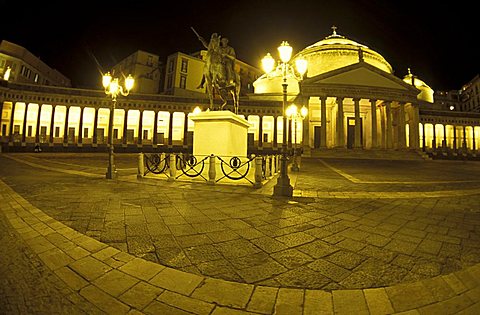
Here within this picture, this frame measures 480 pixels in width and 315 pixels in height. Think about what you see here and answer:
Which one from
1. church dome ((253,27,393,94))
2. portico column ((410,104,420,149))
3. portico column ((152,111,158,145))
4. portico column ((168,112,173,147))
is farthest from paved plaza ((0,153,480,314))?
church dome ((253,27,393,94))

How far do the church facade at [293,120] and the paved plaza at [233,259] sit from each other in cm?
2844

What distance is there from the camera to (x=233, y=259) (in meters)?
3.18

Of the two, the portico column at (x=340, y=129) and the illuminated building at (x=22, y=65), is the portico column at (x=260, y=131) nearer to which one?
the portico column at (x=340, y=129)

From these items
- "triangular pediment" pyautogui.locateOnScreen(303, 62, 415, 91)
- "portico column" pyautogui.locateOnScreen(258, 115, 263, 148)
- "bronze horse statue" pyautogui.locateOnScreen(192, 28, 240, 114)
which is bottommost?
"bronze horse statue" pyautogui.locateOnScreen(192, 28, 240, 114)

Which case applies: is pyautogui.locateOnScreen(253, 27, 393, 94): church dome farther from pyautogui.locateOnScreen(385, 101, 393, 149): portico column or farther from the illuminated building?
the illuminated building

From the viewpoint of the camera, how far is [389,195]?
8250 mm

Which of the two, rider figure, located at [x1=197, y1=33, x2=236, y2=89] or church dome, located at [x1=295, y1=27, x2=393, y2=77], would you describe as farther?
church dome, located at [x1=295, y1=27, x2=393, y2=77]

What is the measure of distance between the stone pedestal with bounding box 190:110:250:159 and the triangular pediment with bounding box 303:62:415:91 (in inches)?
1101

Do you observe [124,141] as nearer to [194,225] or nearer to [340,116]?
[340,116]

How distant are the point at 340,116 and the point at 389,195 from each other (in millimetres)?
29611

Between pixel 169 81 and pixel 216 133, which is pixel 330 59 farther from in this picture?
pixel 216 133

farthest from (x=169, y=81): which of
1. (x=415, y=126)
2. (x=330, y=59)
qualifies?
(x=415, y=126)

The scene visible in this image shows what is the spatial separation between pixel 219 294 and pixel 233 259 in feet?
2.49

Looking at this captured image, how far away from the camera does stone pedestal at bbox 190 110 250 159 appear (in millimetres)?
11109
